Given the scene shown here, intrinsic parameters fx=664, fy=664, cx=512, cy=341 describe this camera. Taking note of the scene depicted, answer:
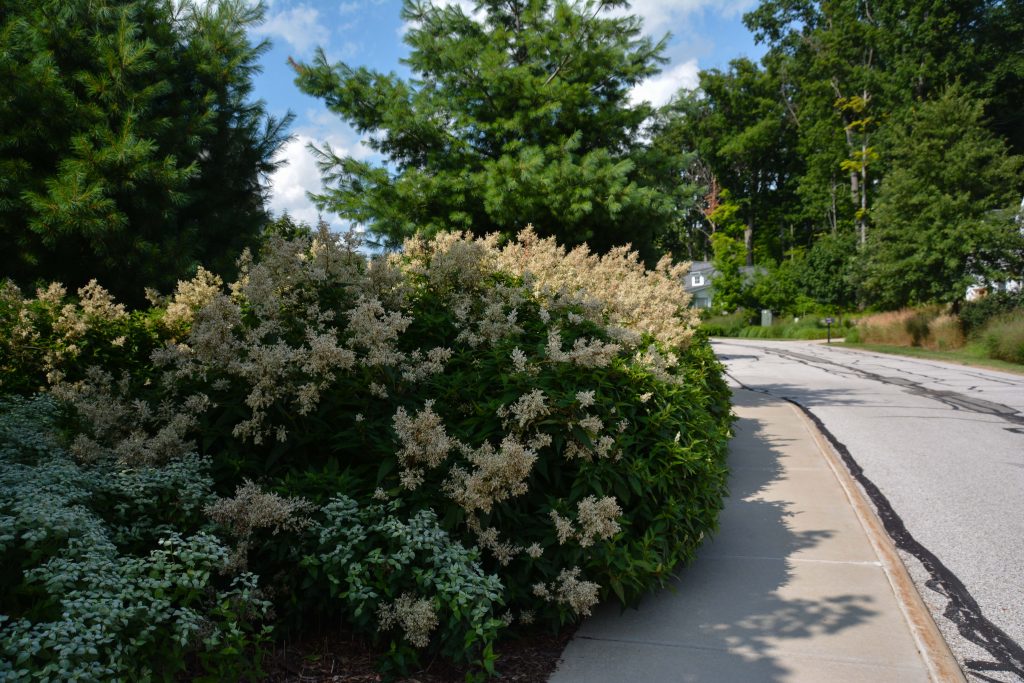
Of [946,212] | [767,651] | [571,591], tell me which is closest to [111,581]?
[571,591]

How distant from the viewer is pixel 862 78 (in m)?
47.0

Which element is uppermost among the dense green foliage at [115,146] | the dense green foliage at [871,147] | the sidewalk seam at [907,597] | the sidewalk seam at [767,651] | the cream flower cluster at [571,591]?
the dense green foliage at [871,147]

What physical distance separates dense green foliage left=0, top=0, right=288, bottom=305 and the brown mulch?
5.72m

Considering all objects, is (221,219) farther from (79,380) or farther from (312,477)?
(312,477)

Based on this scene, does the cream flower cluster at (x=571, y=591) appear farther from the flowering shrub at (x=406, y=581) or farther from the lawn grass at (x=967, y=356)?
the lawn grass at (x=967, y=356)

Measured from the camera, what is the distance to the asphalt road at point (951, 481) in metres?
3.97

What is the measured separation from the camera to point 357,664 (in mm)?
3156

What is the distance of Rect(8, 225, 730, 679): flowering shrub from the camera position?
313 centimetres

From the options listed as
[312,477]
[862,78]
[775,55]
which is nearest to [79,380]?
[312,477]

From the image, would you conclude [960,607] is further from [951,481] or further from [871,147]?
[871,147]

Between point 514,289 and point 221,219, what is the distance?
5557 millimetres

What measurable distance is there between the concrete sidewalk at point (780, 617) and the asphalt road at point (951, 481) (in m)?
0.29

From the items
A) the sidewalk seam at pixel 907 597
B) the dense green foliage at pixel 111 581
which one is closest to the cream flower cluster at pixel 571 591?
the dense green foliage at pixel 111 581

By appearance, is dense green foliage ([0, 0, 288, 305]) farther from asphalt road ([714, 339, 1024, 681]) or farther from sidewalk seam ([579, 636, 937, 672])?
asphalt road ([714, 339, 1024, 681])
